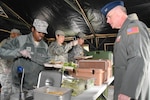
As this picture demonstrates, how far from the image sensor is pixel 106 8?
1.73 m

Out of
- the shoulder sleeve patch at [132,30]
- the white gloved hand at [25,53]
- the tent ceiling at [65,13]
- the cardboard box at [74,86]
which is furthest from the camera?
the tent ceiling at [65,13]

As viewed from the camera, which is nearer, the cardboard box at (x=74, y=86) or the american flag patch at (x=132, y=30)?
the american flag patch at (x=132, y=30)

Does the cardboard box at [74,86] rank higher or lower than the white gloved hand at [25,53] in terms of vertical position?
lower

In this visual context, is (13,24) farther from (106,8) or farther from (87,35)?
(106,8)

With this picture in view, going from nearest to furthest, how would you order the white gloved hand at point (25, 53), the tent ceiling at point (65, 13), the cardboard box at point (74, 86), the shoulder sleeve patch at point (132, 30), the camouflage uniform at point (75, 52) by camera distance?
the shoulder sleeve patch at point (132, 30), the cardboard box at point (74, 86), the white gloved hand at point (25, 53), the tent ceiling at point (65, 13), the camouflage uniform at point (75, 52)

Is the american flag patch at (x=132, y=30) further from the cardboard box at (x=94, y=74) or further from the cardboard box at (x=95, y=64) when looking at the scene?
the cardboard box at (x=95, y=64)

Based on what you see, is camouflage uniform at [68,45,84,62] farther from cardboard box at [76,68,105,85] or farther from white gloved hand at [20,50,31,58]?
white gloved hand at [20,50,31,58]

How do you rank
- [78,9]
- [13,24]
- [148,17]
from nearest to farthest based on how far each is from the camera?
[78,9] < [148,17] < [13,24]

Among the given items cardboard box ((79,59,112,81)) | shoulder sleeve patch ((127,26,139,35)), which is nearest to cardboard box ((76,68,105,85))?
cardboard box ((79,59,112,81))

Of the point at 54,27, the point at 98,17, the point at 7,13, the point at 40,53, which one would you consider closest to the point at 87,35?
the point at 54,27

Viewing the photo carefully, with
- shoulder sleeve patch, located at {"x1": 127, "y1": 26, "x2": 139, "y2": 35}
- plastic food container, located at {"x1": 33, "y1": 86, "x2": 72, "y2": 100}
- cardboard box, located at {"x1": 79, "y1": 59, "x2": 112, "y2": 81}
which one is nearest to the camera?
plastic food container, located at {"x1": 33, "y1": 86, "x2": 72, "y2": 100}

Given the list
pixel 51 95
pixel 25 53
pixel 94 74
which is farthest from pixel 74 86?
pixel 94 74

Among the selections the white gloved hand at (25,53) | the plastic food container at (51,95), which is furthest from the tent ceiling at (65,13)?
the plastic food container at (51,95)

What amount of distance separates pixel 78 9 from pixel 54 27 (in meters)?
1.51
